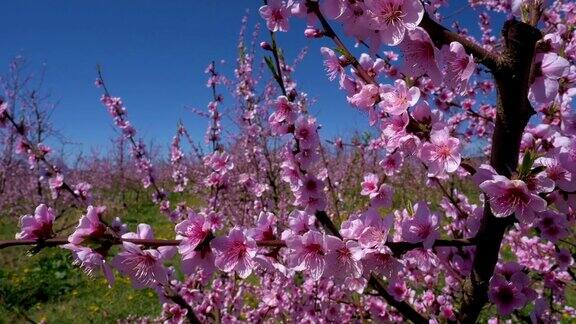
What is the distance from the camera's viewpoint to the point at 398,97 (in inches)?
52.5

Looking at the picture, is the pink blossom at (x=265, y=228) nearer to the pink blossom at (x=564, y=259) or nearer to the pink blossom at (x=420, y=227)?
the pink blossom at (x=420, y=227)

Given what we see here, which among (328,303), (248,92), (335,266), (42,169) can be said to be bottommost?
(328,303)

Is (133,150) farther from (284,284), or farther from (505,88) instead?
(505,88)

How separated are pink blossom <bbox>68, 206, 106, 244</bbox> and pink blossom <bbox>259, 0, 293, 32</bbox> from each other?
1024 mm

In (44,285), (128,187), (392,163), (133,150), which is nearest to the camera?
(392,163)

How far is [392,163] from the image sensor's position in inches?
81.7

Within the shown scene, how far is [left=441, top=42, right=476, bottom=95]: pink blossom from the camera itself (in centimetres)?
109

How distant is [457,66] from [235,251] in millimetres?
854

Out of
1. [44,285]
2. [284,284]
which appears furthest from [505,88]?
[44,285]

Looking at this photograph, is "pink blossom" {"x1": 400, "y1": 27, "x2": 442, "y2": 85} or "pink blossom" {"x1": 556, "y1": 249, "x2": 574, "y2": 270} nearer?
"pink blossom" {"x1": 400, "y1": 27, "x2": 442, "y2": 85}

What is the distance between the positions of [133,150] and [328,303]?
252cm

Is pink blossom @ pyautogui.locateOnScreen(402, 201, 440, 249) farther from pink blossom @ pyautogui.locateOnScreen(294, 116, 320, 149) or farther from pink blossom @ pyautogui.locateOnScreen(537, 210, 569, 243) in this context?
pink blossom @ pyautogui.locateOnScreen(294, 116, 320, 149)

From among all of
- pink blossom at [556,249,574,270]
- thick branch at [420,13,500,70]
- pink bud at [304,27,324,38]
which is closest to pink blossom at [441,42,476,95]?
thick branch at [420,13,500,70]

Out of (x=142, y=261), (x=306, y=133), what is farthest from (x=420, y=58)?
(x=142, y=261)
